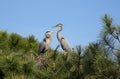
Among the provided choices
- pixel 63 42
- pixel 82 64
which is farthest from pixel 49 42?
pixel 82 64

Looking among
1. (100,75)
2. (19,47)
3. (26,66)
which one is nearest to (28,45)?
(19,47)

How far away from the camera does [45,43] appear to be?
11391 millimetres

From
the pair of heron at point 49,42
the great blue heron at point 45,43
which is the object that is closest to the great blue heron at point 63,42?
the pair of heron at point 49,42

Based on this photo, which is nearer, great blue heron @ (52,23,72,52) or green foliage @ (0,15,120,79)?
green foliage @ (0,15,120,79)

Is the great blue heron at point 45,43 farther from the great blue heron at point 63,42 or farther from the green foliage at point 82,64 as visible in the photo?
the green foliage at point 82,64

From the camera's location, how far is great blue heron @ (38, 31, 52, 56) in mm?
11086

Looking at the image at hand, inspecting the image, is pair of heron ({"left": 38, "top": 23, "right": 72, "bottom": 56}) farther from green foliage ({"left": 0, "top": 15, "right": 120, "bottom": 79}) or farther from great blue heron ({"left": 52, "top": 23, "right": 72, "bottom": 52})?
green foliage ({"left": 0, "top": 15, "right": 120, "bottom": 79})

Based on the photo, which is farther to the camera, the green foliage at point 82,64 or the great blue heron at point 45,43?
the great blue heron at point 45,43

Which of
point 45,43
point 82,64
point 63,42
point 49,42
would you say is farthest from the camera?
point 49,42

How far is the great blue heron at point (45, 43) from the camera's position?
1109 centimetres

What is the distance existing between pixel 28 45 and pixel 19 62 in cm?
561

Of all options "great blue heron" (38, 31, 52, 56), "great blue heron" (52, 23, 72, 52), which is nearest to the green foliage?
"great blue heron" (52, 23, 72, 52)

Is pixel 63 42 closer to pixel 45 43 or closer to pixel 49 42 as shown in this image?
pixel 45 43

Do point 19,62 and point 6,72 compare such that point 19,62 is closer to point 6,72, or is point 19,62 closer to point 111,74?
point 6,72
